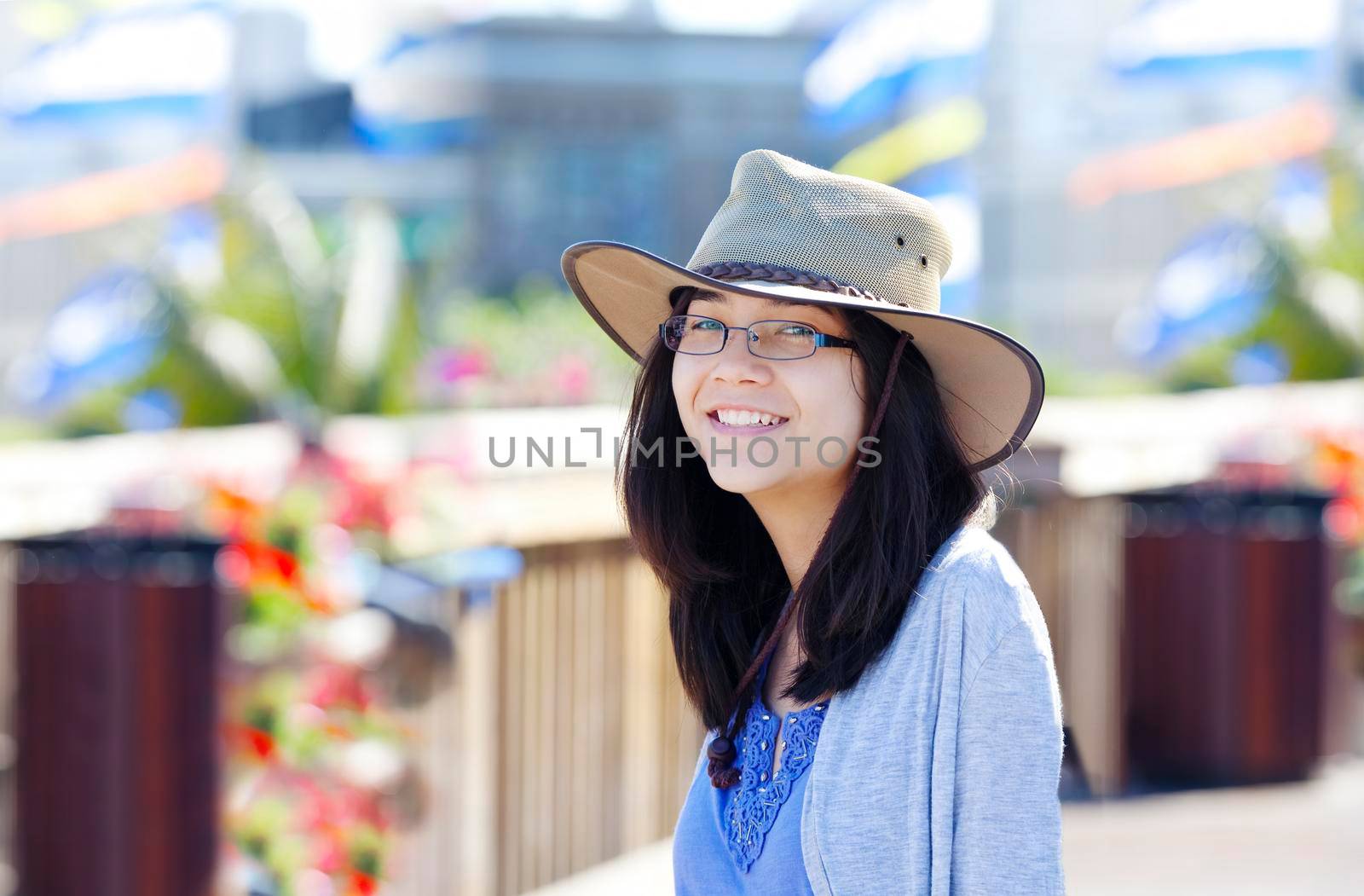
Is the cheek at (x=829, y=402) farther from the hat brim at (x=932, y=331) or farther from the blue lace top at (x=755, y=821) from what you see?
the blue lace top at (x=755, y=821)

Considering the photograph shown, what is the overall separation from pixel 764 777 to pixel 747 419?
39 centimetres

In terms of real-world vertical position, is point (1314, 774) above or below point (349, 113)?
below

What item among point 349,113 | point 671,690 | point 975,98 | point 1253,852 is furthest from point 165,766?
point 349,113

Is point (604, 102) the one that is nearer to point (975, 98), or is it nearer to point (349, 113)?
point (349, 113)

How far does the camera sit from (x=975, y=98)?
18094 millimetres

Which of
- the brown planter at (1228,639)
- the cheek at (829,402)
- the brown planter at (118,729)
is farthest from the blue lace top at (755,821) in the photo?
the brown planter at (1228,639)

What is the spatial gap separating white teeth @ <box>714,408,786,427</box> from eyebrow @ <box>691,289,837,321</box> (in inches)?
4.7

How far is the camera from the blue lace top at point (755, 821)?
63.5 inches

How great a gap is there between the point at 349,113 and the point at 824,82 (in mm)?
10010

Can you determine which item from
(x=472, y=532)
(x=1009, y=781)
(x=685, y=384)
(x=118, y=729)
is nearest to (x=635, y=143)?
(x=472, y=532)

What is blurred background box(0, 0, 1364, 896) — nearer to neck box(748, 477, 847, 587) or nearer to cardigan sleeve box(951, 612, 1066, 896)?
neck box(748, 477, 847, 587)

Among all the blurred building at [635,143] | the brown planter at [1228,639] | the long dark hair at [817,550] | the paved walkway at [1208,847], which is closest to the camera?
the long dark hair at [817,550]

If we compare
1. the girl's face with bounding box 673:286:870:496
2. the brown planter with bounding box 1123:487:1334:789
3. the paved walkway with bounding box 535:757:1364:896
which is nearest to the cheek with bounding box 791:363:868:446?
the girl's face with bounding box 673:286:870:496

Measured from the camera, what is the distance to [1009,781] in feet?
4.69
